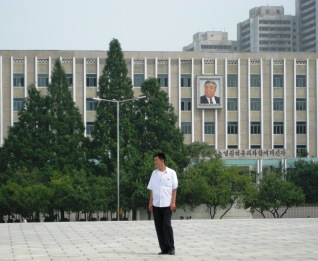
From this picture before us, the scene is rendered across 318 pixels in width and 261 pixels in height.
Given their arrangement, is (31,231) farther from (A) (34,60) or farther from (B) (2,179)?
(A) (34,60)

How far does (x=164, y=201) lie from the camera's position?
1493cm

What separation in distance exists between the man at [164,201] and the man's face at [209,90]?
72050mm

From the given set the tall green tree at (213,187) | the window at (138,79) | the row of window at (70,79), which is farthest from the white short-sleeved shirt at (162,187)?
the window at (138,79)

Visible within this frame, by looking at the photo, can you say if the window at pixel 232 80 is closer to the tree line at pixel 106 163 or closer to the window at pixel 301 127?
the window at pixel 301 127

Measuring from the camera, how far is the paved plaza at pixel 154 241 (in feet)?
49.4

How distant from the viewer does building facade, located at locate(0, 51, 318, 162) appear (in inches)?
3376

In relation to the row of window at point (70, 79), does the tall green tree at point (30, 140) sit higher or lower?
lower

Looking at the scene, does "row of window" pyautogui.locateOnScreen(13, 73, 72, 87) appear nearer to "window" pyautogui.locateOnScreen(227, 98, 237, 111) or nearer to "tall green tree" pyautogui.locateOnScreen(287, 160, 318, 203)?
"window" pyautogui.locateOnScreen(227, 98, 237, 111)

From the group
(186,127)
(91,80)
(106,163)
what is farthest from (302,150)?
(106,163)

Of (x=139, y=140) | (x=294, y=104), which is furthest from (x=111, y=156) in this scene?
(x=294, y=104)

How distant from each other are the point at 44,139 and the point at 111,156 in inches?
166

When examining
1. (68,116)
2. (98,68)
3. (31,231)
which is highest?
(98,68)

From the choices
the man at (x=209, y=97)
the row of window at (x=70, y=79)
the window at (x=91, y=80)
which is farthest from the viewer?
the man at (x=209, y=97)

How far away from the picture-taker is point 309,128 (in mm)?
88562
